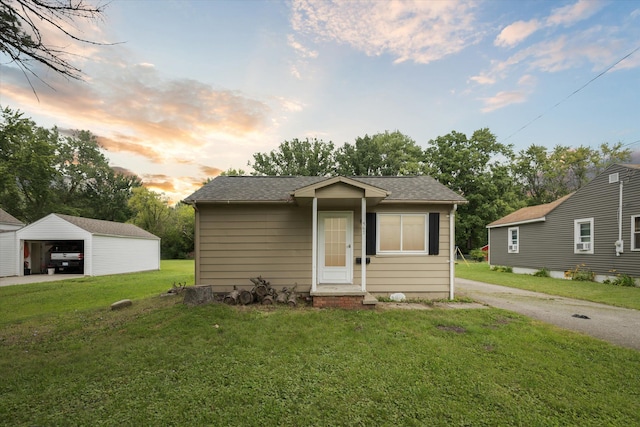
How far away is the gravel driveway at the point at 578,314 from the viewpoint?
518cm

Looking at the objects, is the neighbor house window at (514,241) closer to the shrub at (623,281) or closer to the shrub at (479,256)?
the shrub at (623,281)

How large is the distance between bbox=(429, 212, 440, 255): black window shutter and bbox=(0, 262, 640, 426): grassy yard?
2.28 meters

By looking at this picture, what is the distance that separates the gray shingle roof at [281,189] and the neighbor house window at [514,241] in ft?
36.9

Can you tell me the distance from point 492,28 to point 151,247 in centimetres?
2346

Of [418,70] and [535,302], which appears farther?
[418,70]

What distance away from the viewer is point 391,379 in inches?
136

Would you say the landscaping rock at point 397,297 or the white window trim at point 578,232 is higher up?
the white window trim at point 578,232

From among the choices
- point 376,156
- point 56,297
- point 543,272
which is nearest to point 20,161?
point 56,297

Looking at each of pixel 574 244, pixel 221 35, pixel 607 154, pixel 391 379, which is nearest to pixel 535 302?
pixel 391 379

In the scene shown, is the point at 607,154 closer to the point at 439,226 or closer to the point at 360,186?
the point at 439,226

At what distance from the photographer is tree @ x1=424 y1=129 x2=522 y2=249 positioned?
2870cm

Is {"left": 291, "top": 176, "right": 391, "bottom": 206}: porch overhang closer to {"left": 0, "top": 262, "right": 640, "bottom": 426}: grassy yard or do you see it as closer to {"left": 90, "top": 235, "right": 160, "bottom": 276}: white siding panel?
{"left": 0, "top": 262, "right": 640, "bottom": 426}: grassy yard

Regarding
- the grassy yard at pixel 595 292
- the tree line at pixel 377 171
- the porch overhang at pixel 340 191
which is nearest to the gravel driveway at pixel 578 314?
the grassy yard at pixel 595 292

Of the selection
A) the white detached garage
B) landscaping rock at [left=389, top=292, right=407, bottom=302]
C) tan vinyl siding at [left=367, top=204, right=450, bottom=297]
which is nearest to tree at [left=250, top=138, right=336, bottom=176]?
the white detached garage
